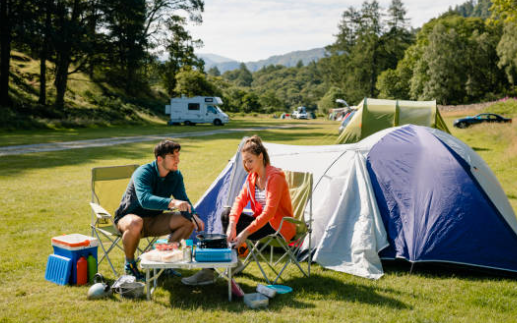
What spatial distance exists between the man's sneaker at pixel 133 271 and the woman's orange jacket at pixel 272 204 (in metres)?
0.91

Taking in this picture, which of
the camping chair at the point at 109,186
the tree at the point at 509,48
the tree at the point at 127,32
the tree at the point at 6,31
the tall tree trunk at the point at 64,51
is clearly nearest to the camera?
the camping chair at the point at 109,186

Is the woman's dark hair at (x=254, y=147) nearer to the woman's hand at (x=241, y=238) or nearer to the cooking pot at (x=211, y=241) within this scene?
the woman's hand at (x=241, y=238)

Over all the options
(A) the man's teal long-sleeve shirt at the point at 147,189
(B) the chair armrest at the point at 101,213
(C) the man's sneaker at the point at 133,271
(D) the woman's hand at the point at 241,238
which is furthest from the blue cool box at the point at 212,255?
(B) the chair armrest at the point at 101,213

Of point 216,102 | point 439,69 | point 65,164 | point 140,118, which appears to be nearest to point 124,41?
point 140,118

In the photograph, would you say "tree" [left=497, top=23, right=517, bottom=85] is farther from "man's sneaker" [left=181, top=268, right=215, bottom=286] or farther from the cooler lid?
the cooler lid

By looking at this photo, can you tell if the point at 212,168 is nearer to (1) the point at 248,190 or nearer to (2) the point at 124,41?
(1) the point at 248,190

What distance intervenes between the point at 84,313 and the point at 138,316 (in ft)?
1.32

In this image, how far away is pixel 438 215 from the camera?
423 cm

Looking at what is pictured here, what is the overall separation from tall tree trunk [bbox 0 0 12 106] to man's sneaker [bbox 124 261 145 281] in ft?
71.4

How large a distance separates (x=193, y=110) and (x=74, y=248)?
2572 cm

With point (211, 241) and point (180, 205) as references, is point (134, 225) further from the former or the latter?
point (211, 241)

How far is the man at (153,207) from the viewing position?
12.1ft

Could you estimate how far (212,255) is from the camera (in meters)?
3.32

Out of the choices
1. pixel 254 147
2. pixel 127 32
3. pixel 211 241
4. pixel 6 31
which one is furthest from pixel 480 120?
pixel 6 31
